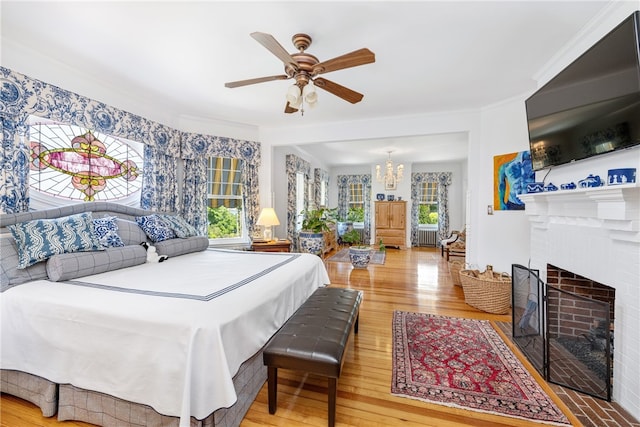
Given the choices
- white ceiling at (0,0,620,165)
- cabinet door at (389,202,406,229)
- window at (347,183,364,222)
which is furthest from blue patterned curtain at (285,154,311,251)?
cabinet door at (389,202,406,229)

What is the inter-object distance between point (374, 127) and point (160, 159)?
10.6 ft

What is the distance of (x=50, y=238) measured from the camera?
1933 mm

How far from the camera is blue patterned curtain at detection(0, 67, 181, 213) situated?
7.18ft

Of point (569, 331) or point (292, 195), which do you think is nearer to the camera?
point (569, 331)

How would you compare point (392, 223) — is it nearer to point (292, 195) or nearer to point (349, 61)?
point (292, 195)

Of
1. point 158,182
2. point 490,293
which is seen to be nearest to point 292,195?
point 158,182

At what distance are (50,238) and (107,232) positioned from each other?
1.44ft

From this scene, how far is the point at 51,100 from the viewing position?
2492 mm

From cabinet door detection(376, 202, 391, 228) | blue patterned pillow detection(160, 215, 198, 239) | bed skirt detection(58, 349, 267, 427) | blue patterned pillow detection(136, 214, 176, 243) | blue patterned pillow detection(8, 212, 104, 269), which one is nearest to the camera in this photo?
bed skirt detection(58, 349, 267, 427)

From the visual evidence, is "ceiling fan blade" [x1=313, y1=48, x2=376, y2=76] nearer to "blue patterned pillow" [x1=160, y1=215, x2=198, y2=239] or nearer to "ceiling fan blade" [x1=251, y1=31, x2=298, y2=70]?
"ceiling fan blade" [x1=251, y1=31, x2=298, y2=70]

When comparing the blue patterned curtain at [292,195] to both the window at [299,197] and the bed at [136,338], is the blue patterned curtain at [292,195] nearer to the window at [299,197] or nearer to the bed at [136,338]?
A: the window at [299,197]

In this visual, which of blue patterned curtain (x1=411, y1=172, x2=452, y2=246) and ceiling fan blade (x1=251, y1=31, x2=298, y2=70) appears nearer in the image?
ceiling fan blade (x1=251, y1=31, x2=298, y2=70)

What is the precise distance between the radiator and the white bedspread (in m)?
7.21

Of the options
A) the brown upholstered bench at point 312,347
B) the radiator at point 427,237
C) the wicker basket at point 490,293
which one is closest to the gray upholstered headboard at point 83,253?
the brown upholstered bench at point 312,347
